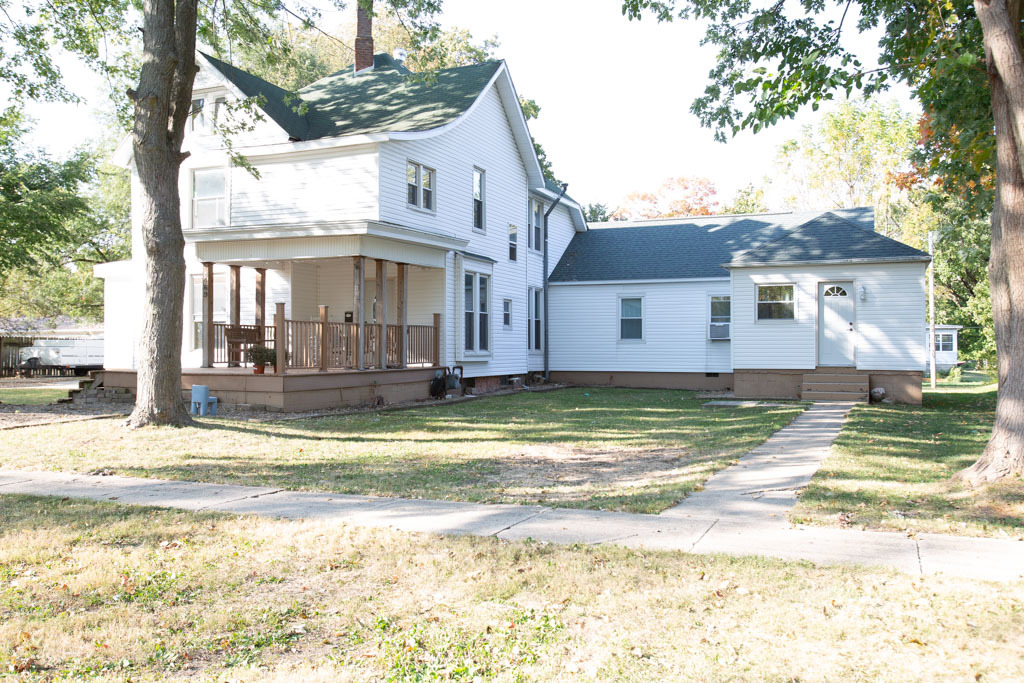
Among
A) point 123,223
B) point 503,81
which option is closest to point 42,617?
point 503,81

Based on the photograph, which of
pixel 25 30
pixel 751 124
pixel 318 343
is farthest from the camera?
pixel 318 343

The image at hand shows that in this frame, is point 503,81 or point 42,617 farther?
point 503,81

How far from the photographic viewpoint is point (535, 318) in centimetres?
2644

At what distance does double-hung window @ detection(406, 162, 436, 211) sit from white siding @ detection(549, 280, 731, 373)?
25.6ft

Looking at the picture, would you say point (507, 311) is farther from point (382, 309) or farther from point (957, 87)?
point (957, 87)

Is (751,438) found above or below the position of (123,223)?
below

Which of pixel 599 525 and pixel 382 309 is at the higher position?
pixel 382 309

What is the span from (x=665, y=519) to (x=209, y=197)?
16964 millimetres

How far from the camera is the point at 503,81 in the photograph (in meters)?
22.8

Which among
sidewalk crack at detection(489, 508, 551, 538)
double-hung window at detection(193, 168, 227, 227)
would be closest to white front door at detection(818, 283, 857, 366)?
sidewalk crack at detection(489, 508, 551, 538)

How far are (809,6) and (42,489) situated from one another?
1216 cm

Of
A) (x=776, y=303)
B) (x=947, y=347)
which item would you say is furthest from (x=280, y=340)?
(x=947, y=347)

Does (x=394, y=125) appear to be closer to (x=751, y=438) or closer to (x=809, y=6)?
(x=809, y=6)

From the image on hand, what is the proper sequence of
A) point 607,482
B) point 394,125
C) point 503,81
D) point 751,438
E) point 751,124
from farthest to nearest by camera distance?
point 503,81
point 394,125
point 751,438
point 751,124
point 607,482
